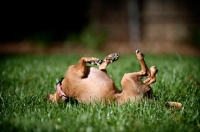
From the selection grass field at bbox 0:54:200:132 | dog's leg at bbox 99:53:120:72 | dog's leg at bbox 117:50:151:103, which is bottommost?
grass field at bbox 0:54:200:132

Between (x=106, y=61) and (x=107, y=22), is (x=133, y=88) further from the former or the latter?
(x=107, y=22)

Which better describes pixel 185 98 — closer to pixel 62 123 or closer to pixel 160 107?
pixel 160 107

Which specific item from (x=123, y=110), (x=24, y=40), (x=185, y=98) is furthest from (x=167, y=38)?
(x=123, y=110)

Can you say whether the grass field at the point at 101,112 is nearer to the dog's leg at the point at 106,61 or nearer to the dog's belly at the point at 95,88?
the dog's belly at the point at 95,88

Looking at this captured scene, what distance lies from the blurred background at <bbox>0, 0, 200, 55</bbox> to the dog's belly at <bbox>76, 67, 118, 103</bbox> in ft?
25.2

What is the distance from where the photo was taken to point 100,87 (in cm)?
341

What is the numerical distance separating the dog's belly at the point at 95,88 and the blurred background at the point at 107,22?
302 inches

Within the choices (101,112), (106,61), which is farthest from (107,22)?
(101,112)

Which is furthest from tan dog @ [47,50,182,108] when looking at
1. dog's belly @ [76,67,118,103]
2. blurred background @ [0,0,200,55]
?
blurred background @ [0,0,200,55]

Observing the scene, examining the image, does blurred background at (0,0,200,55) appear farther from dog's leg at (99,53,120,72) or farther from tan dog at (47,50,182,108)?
tan dog at (47,50,182,108)

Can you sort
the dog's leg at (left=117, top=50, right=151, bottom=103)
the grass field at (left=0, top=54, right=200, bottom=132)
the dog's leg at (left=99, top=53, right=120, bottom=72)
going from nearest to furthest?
the grass field at (left=0, top=54, right=200, bottom=132) < the dog's leg at (left=117, top=50, right=151, bottom=103) < the dog's leg at (left=99, top=53, right=120, bottom=72)

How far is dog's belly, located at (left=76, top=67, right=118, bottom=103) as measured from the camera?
341 centimetres

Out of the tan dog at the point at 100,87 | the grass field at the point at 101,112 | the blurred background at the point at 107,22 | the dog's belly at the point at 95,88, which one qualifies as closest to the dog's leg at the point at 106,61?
the tan dog at the point at 100,87

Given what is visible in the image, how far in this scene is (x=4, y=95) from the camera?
4.11 meters
